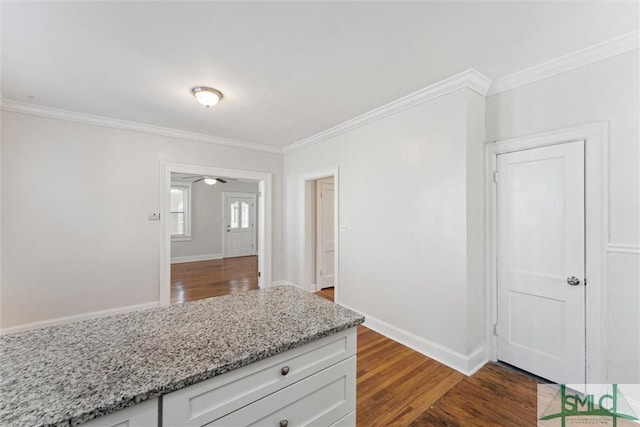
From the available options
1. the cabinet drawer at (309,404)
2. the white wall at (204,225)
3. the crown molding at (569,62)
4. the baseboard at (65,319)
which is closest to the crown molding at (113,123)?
the baseboard at (65,319)

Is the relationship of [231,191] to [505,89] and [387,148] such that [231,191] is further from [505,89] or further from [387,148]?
[505,89]

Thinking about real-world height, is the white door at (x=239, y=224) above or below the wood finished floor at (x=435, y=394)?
above

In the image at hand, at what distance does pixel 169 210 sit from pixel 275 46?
2.88 m

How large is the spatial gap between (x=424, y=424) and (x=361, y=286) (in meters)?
→ 1.66

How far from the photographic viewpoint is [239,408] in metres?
1.04

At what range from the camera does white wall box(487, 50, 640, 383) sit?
1.80 meters

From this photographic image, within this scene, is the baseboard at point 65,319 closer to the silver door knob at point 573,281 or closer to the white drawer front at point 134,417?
the white drawer front at point 134,417

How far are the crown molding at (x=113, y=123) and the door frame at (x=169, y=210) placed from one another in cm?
41

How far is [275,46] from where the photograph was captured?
194 centimetres

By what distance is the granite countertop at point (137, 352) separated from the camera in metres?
0.78

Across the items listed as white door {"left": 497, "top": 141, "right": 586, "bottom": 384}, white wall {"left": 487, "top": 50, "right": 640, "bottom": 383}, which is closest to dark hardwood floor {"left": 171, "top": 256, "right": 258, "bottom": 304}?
white door {"left": 497, "top": 141, "right": 586, "bottom": 384}

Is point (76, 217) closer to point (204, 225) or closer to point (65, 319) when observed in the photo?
Result: point (65, 319)

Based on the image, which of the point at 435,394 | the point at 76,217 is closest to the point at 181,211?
the point at 76,217

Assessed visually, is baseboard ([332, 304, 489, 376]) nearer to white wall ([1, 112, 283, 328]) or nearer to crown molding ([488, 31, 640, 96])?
crown molding ([488, 31, 640, 96])
